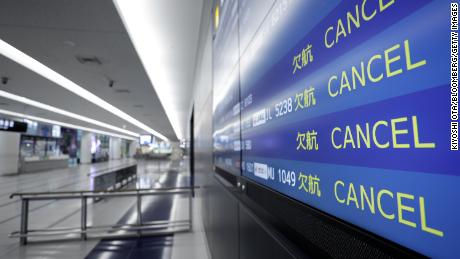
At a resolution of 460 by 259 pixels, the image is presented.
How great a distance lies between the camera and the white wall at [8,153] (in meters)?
12.7

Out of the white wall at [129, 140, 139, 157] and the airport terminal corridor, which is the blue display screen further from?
the white wall at [129, 140, 139, 157]

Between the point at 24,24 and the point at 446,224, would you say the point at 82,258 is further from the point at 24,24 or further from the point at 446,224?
the point at 446,224

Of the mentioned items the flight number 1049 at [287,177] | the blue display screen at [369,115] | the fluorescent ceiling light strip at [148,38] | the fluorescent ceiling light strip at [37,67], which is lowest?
the flight number 1049 at [287,177]

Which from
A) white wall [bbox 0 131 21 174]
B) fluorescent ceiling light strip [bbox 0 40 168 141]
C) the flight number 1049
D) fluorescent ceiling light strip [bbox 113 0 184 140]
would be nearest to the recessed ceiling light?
fluorescent ceiling light strip [bbox 113 0 184 140]

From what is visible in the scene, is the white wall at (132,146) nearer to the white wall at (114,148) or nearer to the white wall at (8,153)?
the white wall at (114,148)

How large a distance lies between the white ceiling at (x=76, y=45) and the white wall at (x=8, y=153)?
7.99 m

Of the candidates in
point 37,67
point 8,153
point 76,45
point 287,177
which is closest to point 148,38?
point 76,45

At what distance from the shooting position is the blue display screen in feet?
1.10

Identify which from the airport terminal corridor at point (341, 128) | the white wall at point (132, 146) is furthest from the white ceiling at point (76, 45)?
the white wall at point (132, 146)

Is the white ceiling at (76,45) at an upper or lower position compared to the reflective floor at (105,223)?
upper

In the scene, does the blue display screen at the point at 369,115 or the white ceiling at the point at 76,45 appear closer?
the blue display screen at the point at 369,115

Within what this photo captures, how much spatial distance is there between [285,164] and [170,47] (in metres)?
4.55

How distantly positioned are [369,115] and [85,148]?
25.5 metres

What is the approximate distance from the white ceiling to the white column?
52.7ft
